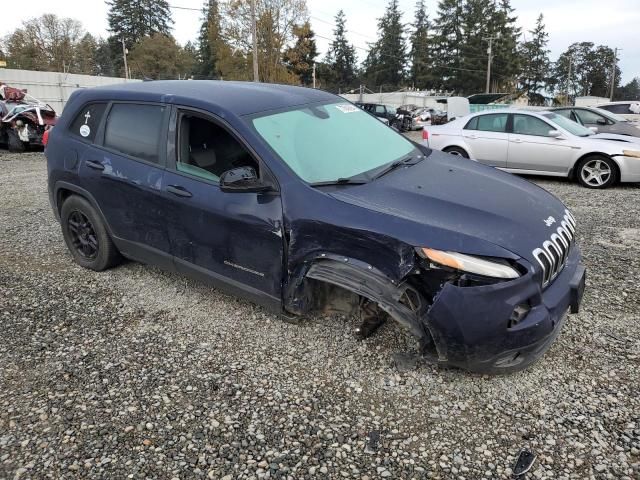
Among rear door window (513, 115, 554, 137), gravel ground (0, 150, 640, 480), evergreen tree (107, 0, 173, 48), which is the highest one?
evergreen tree (107, 0, 173, 48)

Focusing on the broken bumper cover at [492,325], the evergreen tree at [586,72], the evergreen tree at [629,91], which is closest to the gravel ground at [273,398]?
the broken bumper cover at [492,325]

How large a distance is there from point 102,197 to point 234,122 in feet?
5.04

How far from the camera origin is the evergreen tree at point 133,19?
72.6 meters

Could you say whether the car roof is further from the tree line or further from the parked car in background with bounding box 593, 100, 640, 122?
the tree line

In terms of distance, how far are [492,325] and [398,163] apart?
1.53 m

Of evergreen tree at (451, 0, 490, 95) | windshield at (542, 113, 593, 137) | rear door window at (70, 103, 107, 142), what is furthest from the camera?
evergreen tree at (451, 0, 490, 95)

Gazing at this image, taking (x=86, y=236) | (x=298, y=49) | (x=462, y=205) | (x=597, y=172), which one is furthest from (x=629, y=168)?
(x=298, y=49)

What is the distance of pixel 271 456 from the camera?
2.32m

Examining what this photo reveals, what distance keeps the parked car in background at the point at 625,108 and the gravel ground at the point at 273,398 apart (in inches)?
800

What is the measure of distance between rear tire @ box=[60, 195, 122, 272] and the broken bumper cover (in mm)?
3006

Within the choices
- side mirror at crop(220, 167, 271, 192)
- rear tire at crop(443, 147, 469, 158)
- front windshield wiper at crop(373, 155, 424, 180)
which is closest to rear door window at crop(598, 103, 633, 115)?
rear tire at crop(443, 147, 469, 158)

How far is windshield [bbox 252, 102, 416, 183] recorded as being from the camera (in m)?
3.16

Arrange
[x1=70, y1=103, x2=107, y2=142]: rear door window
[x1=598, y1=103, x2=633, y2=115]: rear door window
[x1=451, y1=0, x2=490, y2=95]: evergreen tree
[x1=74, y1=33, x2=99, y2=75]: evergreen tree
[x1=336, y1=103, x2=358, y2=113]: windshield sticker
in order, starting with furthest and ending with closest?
[x1=451, y1=0, x2=490, y2=95]: evergreen tree
[x1=74, y1=33, x2=99, y2=75]: evergreen tree
[x1=598, y1=103, x2=633, y2=115]: rear door window
[x1=70, y1=103, x2=107, y2=142]: rear door window
[x1=336, y1=103, x2=358, y2=113]: windshield sticker

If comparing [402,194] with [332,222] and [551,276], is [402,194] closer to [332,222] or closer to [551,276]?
[332,222]
